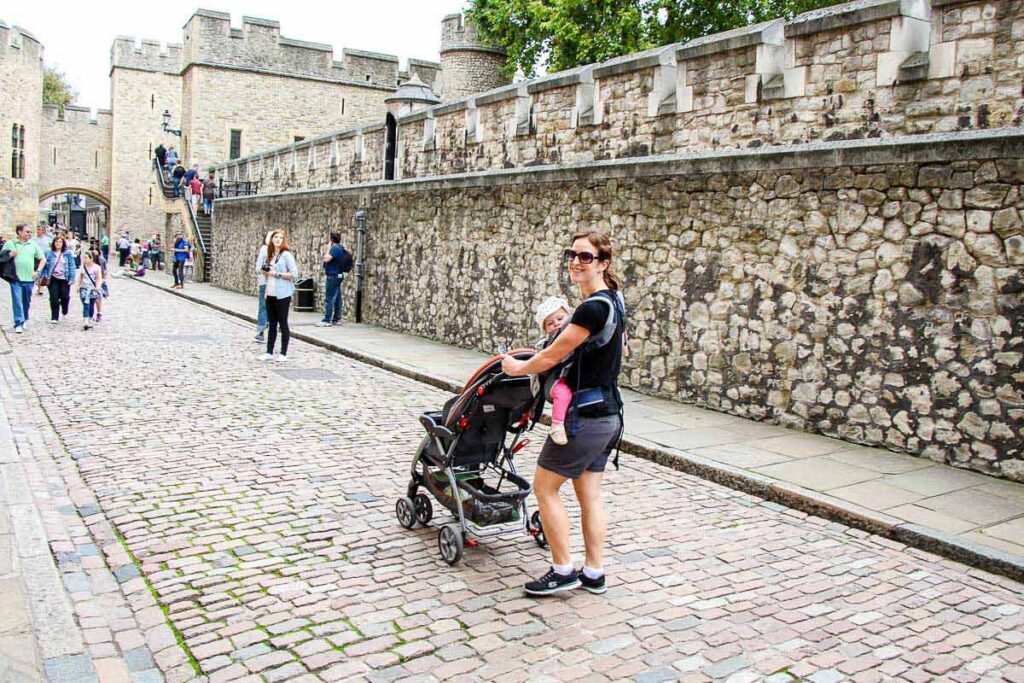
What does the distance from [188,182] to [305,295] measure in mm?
17004

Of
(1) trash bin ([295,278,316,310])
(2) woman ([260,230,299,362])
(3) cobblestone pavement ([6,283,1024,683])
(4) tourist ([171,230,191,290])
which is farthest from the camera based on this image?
(4) tourist ([171,230,191,290])

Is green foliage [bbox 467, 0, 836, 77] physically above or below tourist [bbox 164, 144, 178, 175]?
above

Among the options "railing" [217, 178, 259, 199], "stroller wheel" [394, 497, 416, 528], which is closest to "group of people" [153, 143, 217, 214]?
"railing" [217, 178, 259, 199]

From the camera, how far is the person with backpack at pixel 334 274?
16844 millimetres

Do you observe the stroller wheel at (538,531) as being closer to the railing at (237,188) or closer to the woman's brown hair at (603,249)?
the woman's brown hair at (603,249)

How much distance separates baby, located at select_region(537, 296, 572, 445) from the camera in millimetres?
4145

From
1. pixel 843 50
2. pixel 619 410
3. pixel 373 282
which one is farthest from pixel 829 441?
pixel 373 282

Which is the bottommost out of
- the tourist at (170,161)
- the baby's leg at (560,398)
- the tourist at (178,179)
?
the baby's leg at (560,398)

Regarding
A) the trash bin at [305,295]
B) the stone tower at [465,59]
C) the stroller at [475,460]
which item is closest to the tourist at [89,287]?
the trash bin at [305,295]

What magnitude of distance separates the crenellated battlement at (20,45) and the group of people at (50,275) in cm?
3271

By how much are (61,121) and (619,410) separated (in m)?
55.3

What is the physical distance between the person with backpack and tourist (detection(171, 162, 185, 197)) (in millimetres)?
20263

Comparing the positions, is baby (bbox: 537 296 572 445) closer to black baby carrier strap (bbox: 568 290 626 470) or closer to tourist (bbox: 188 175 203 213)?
black baby carrier strap (bbox: 568 290 626 470)

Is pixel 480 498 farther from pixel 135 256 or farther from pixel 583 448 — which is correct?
pixel 135 256
